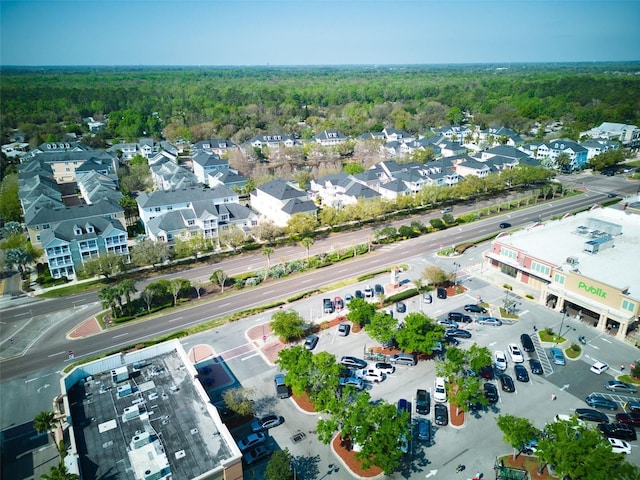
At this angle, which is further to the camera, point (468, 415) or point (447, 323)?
point (447, 323)

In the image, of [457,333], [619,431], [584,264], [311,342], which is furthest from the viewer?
[584,264]

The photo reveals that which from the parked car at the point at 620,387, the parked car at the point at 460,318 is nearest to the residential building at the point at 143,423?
the parked car at the point at 460,318

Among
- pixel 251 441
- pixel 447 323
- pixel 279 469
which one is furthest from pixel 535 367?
pixel 251 441

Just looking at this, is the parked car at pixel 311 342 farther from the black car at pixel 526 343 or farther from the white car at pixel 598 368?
the white car at pixel 598 368

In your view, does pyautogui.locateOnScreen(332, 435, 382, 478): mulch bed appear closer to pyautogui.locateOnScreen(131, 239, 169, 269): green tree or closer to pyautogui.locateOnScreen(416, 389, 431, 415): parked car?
pyautogui.locateOnScreen(416, 389, 431, 415): parked car

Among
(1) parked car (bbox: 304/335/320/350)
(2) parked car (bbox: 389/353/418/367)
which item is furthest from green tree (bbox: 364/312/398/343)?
(1) parked car (bbox: 304/335/320/350)

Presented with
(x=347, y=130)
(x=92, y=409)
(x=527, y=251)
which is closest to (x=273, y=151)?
(x=347, y=130)

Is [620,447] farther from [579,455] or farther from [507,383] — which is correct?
[507,383]
